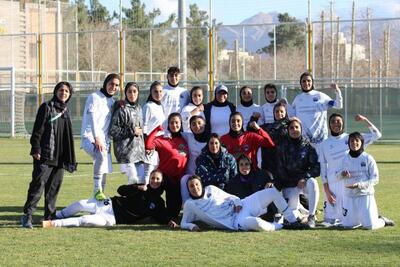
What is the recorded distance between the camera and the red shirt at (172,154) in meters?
11.8

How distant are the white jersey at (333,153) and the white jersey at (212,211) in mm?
1263

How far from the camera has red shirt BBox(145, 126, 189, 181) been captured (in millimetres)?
11844

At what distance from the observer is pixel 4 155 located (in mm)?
24438

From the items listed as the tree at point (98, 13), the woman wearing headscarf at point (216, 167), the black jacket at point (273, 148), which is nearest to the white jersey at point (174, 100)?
the black jacket at point (273, 148)

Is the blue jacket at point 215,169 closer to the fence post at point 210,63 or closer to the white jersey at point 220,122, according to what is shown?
the white jersey at point 220,122

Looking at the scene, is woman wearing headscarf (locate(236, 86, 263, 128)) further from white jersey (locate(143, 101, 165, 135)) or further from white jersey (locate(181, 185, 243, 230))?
white jersey (locate(181, 185, 243, 230))

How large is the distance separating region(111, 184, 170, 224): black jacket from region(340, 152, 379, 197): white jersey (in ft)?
7.70

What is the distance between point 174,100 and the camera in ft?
43.3

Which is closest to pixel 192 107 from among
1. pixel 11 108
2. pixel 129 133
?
pixel 129 133

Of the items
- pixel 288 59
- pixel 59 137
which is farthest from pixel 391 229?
pixel 288 59

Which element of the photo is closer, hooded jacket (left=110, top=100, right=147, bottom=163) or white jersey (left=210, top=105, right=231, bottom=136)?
hooded jacket (left=110, top=100, right=147, bottom=163)

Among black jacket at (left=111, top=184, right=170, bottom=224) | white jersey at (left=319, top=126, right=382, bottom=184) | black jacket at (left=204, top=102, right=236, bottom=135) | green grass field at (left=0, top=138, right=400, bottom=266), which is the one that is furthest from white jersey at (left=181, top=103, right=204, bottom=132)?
white jersey at (left=319, top=126, right=382, bottom=184)

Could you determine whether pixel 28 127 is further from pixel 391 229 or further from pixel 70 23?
pixel 391 229

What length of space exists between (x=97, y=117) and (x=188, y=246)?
2.92 m
